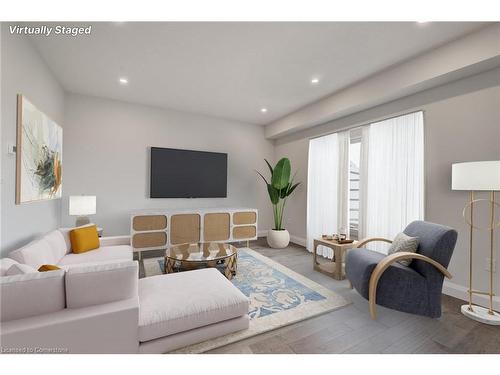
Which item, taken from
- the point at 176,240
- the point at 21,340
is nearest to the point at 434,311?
the point at 21,340

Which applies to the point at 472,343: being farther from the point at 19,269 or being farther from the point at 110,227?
the point at 110,227

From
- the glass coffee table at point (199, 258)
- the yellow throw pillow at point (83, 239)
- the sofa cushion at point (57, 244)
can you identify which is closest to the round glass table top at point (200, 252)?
the glass coffee table at point (199, 258)

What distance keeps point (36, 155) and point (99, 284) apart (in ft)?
6.42

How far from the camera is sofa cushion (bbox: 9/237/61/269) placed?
171cm

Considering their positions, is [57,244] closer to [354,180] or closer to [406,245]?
[406,245]

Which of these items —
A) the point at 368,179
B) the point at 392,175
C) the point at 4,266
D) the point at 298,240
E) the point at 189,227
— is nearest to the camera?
the point at 4,266

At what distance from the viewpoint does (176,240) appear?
148 inches

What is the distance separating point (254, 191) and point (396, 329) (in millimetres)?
3721

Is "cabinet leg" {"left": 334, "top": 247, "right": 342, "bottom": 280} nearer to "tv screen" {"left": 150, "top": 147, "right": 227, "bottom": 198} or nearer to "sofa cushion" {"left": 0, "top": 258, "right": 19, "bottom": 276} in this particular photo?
"tv screen" {"left": 150, "top": 147, "right": 227, "bottom": 198}

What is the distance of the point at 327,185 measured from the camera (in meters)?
3.97

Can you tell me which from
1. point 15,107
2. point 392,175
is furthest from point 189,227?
point 392,175

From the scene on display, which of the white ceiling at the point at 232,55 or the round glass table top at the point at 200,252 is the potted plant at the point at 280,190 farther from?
the round glass table top at the point at 200,252

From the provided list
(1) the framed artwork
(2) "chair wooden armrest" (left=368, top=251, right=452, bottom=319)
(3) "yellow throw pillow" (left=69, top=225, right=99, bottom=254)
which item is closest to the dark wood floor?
(2) "chair wooden armrest" (left=368, top=251, right=452, bottom=319)

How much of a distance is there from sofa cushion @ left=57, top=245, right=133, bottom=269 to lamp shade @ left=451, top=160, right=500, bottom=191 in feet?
11.5
